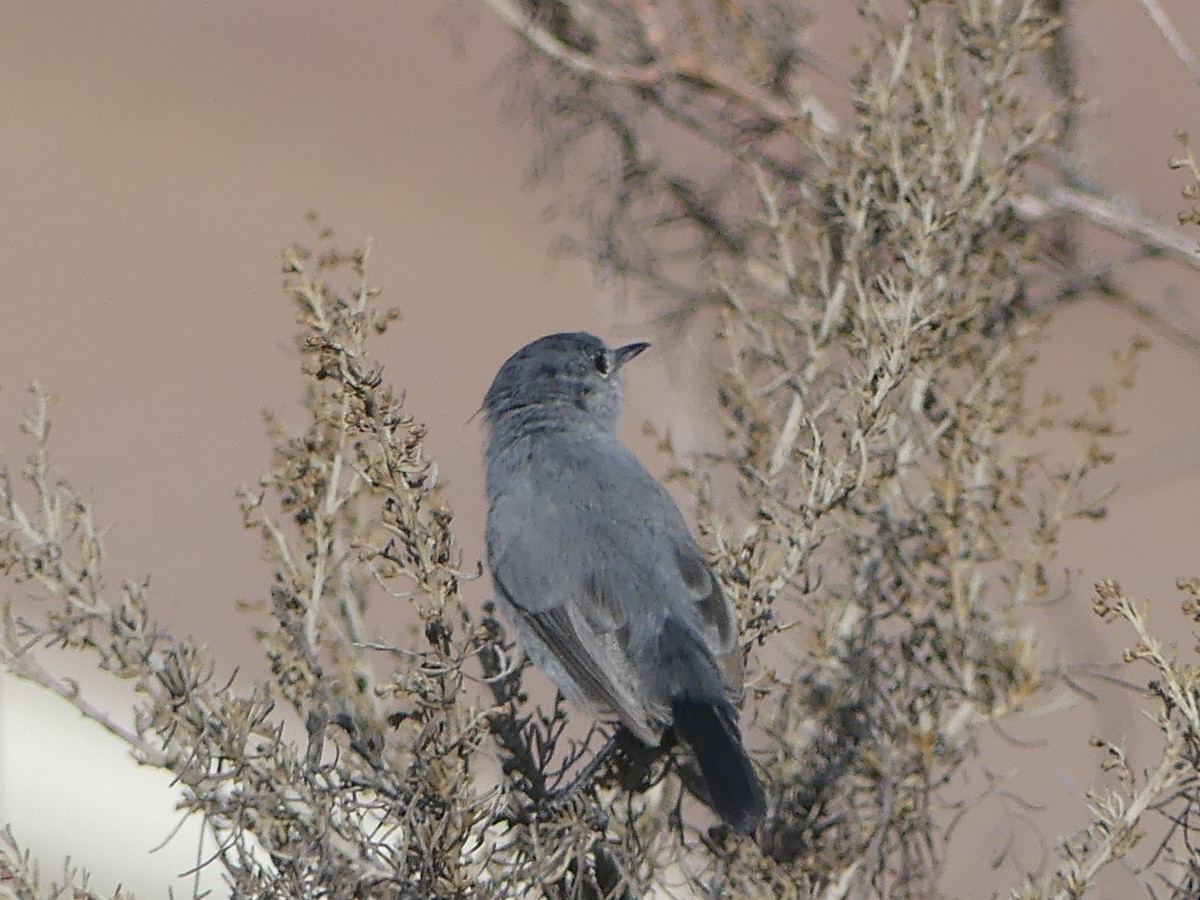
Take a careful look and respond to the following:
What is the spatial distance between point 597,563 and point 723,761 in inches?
34.3

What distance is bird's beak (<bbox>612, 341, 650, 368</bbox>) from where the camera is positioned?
169 inches

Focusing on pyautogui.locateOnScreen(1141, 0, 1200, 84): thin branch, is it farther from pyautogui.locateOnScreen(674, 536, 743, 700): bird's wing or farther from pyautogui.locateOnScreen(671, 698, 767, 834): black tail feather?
pyautogui.locateOnScreen(671, 698, 767, 834): black tail feather

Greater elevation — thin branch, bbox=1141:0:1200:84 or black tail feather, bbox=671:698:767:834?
thin branch, bbox=1141:0:1200:84

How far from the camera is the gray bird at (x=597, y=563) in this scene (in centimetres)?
346

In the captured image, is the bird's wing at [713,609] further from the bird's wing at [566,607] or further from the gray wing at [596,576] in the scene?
the bird's wing at [566,607]

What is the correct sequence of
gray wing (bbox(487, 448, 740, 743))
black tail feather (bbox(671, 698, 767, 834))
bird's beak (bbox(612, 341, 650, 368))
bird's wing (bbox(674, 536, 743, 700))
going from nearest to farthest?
black tail feather (bbox(671, 698, 767, 834)) → bird's wing (bbox(674, 536, 743, 700)) → gray wing (bbox(487, 448, 740, 743)) → bird's beak (bbox(612, 341, 650, 368))

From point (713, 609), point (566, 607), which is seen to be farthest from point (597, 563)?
point (713, 609)

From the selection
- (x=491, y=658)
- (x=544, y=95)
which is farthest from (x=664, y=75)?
(x=491, y=658)

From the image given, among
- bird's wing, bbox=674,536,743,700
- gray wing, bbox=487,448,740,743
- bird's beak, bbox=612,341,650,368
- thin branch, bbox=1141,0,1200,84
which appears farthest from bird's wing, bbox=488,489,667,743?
thin branch, bbox=1141,0,1200,84

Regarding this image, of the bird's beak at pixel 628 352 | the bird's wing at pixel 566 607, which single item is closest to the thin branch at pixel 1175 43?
the bird's beak at pixel 628 352

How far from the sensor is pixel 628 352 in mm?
4285

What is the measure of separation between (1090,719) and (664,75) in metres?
4.45

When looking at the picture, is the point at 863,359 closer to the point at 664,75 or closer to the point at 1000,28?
the point at 1000,28

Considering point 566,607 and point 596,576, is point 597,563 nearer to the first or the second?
point 596,576
